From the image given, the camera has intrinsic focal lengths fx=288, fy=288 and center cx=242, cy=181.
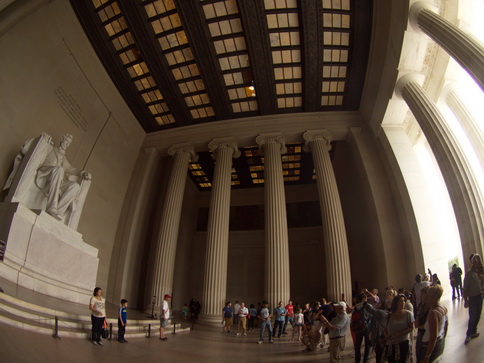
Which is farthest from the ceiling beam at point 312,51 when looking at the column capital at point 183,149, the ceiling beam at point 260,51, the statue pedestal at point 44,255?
the statue pedestal at point 44,255

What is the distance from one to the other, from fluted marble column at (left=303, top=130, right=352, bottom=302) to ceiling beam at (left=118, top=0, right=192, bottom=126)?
8763 millimetres

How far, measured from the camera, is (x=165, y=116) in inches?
822

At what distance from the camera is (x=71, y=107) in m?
15.2

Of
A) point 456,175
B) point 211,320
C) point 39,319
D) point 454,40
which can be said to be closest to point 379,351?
point 39,319

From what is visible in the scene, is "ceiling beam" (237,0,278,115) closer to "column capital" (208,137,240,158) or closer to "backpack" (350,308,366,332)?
"column capital" (208,137,240,158)

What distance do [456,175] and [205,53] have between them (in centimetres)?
1337

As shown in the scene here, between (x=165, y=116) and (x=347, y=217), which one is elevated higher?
(x=165, y=116)

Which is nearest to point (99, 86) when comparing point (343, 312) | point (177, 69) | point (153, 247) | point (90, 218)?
point (177, 69)

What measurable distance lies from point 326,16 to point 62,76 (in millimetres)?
13715

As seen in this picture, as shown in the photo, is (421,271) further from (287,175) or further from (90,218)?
(90,218)

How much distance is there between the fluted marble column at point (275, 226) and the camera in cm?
1475

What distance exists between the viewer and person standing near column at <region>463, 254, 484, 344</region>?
4.22 meters

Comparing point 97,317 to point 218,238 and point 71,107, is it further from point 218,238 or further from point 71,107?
point 71,107

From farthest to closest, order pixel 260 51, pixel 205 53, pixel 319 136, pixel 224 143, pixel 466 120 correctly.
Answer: pixel 224 143 → pixel 319 136 → pixel 205 53 → pixel 260 51 → pixel 466 120
